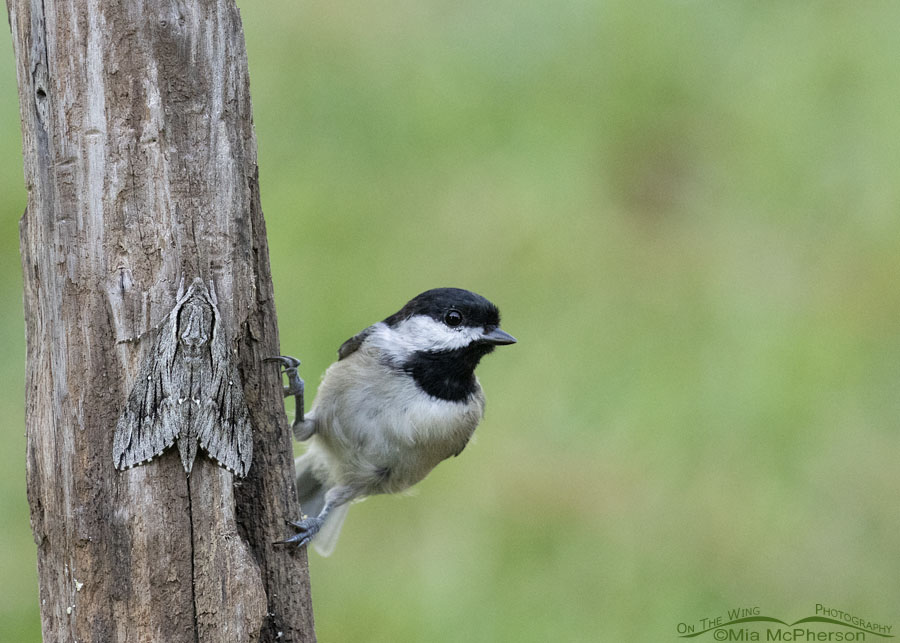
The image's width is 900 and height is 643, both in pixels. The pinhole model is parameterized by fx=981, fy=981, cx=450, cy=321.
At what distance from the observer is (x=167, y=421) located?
6.53 ft

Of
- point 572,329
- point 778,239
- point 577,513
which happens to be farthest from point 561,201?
point 577,513

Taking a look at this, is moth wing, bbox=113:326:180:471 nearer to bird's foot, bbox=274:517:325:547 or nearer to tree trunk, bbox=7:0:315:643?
tree trunk, bbox=7:0:315:643

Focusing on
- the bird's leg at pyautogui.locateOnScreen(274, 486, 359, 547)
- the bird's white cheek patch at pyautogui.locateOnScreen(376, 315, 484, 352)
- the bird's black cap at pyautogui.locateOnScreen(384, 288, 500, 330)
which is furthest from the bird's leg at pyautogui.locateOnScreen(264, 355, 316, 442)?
the bird's black cap at pyautogui.locateOnScreen(384, 288, 500, 330)

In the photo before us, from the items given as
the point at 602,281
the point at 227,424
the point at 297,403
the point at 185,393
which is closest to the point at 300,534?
the point at 227,424

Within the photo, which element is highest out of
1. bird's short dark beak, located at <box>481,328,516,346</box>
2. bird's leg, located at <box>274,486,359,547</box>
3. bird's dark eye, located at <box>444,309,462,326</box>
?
bird's dark eye, located at <box>444,309,462,326</box>

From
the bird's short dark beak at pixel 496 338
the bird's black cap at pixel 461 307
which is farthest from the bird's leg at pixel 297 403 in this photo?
the bird's short dark beak at pixel 496 338

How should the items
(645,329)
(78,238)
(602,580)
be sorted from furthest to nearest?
(645,329)
(602,580)
(78,238)

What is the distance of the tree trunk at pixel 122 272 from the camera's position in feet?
6.48

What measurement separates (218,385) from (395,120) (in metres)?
3.29

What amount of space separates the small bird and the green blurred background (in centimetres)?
117

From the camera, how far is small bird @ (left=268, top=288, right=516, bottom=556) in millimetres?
3035

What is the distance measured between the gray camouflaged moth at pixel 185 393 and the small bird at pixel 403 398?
94 centimetres

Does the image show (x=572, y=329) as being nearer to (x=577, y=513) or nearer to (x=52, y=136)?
(x=577, y=513)

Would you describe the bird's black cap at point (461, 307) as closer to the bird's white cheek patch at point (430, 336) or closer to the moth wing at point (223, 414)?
the bird's white cheek patch at point (430, 336)
